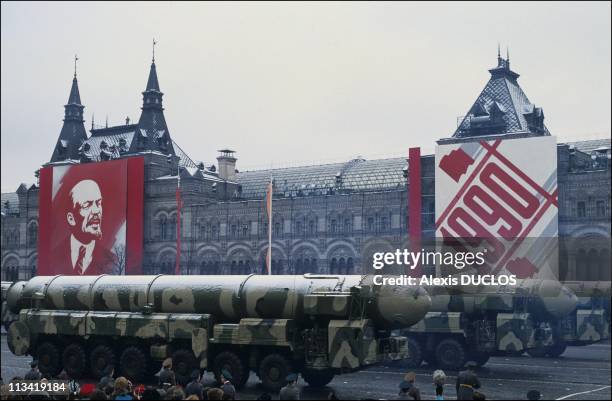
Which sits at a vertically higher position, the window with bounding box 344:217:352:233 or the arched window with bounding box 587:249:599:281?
the window with bounding box 344:217:352:233

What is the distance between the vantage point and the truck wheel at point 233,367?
26.8 meters

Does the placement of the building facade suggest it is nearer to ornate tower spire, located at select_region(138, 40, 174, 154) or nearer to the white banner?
ornate tower spire, located at select_region(138, 40, 174, 154)

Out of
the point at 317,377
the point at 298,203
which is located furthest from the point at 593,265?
the point at 317,377

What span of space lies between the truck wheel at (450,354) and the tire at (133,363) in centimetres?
1232

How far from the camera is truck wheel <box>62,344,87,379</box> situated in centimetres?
3000

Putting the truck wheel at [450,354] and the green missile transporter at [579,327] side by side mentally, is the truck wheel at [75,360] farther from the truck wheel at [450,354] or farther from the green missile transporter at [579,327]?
the green missile transporter at [579,327]

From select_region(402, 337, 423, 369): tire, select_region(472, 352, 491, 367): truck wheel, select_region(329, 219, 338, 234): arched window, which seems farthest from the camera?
select_region(329, 219, 338, 234): arched window

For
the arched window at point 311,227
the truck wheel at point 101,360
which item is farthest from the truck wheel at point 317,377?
the arched window at point 311,227

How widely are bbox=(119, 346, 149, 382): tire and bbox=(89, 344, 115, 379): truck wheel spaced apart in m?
0.47

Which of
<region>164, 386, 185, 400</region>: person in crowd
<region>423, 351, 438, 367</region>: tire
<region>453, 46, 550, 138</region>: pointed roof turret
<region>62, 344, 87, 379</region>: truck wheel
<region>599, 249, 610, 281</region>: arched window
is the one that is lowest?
<region>423, 351, 438, 367</region>: tire

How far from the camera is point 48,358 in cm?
3084

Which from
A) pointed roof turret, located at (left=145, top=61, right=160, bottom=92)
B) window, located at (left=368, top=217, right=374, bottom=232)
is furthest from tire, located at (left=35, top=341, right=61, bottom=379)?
pointed roof turret, located at (left=145, top=61, right=160, bottom=92)

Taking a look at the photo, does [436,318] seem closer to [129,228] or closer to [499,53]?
[499,53]

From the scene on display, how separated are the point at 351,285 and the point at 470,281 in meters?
10.9
